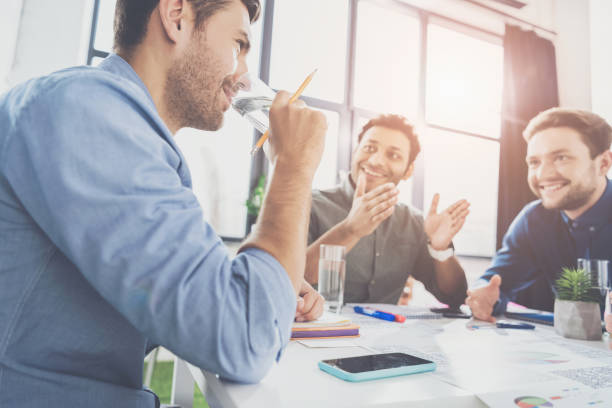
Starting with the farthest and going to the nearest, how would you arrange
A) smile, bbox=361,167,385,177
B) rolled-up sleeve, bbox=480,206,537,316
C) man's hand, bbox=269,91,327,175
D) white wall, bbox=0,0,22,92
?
smile, bbox=361,167,385,177
white wall, bbox=0,0,22,92
rolled-up sleeve, bbox=480,206,537,316
man's hand, bbox=269,91,327,175

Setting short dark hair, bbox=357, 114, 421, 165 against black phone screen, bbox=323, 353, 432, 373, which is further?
short dark hair, bbox=357, 114, 421, 165

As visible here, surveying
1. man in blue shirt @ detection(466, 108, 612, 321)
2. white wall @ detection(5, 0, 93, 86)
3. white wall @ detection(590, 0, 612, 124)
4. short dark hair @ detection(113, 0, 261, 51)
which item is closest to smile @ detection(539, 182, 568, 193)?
man in blue shirt @ detection(466, 108, 612, 321)

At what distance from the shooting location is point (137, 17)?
0.79 metres

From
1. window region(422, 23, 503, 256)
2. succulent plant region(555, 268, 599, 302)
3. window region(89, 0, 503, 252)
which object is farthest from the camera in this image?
window region(422, 23, 503, 256)

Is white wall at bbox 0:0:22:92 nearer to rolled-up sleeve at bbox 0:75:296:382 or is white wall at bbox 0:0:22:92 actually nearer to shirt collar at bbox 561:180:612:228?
rolled-up sleeve at bbox 0:75:296:382

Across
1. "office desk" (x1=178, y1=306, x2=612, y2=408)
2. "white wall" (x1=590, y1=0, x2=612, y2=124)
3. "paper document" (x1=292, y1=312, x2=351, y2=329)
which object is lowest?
"office desk" (x1=178, y1=306, x2=612, y2=408)

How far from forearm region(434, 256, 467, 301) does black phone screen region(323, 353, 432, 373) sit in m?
1.12

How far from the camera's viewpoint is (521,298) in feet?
5.96

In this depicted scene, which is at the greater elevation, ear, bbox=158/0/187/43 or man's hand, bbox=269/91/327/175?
ear, bbox=158/0/187/43

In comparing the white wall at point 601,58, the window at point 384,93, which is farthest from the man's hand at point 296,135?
the window at point 384,93

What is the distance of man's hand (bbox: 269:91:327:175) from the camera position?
622 millimetres

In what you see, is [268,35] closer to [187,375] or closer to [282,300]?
[187,375]

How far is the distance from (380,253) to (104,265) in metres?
1.70

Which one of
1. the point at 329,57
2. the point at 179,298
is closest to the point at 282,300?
the point at 179,298
